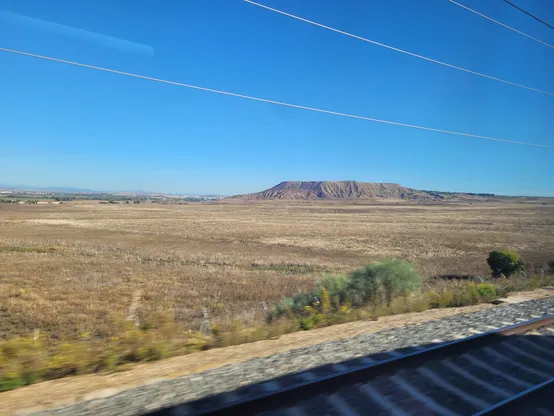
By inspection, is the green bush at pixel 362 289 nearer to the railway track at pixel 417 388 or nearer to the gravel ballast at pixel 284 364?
the gravel ballast at pixel 284 364

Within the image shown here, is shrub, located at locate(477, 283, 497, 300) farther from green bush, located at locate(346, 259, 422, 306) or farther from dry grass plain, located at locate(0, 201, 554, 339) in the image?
dry grass plain, located at locate(0, 201, 554, 339)

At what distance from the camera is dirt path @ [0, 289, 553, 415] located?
16.9ft

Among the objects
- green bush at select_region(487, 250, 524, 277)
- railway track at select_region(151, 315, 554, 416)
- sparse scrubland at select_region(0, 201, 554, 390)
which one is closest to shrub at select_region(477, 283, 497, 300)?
sparse scrubland at select_region(0, 201, 554, 390)

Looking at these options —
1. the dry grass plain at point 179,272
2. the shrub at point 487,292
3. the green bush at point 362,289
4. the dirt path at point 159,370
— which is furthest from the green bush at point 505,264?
the dirt path at point 159,370

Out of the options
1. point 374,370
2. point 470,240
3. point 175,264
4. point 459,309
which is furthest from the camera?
point 470,240

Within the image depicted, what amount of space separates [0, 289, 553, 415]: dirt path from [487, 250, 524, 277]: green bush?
17.4 metres

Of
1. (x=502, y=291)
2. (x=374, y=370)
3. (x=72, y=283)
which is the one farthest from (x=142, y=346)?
(x=72, y=283)

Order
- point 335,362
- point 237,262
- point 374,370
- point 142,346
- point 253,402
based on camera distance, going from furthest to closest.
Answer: point 237,262
point 142,346
point 335,362
point 374,370
point 253,402

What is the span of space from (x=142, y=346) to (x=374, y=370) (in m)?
4.15

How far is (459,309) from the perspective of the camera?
11445mm

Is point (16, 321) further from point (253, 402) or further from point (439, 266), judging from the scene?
point (439, 266)

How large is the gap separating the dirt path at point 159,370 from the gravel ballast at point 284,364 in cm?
29

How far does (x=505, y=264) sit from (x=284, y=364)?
2275 cm

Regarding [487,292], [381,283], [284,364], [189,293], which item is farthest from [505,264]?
[284,364]
